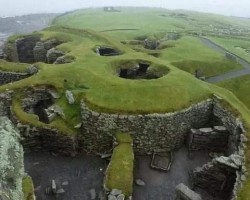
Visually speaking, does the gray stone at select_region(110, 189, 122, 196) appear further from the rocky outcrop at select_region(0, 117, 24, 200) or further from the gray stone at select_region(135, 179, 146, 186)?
the rocky outcrop at select_region(0, 117, 24, 200)

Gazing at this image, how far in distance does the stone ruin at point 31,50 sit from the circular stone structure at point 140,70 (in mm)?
11487

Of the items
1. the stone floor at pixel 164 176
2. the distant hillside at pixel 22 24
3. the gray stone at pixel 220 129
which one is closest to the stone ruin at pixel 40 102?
the stone floor at pixel 164 176

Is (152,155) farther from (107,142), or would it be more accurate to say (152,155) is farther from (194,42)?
(194,42)

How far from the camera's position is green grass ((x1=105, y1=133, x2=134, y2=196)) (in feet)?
72.3

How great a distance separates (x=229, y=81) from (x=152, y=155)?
1627 centimetres

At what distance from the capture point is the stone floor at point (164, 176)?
959 inches

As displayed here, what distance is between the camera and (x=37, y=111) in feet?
109

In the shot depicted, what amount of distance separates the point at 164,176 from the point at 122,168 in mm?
4220

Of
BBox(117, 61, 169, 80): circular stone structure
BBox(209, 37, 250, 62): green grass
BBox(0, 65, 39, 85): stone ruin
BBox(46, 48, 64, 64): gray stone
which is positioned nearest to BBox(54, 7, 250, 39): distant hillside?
BBox(209, 37, 250, 62): green grass

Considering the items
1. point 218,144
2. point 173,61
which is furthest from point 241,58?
A: point 218,144

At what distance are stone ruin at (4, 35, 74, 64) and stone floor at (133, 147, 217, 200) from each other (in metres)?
25.8

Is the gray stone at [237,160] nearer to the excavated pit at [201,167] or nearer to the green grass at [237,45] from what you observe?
the excavated pit at [201,167]

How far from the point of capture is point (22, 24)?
14650 cm

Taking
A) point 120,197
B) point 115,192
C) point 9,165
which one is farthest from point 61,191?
point 9,165
